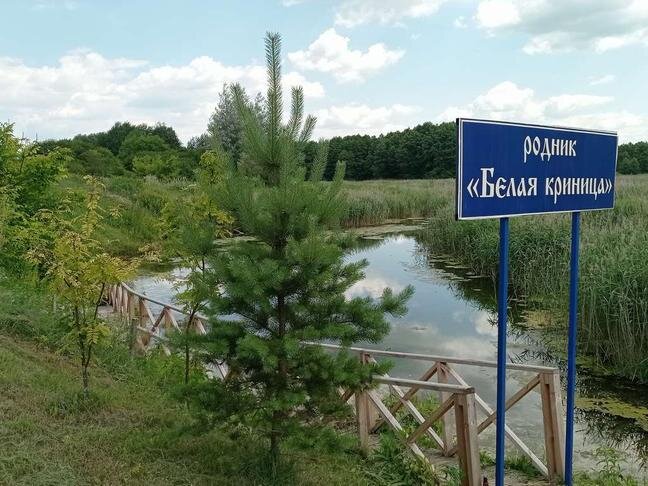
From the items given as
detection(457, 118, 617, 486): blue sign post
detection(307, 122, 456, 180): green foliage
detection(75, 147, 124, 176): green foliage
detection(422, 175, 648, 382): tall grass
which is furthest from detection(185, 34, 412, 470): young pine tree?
detection(307, 122, 456, 180): green foliage

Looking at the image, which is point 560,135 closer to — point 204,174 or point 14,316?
point 204,174

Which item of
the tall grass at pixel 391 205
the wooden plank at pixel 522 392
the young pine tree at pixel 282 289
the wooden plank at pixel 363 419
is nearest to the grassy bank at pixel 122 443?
the wooden plank at pixel 363 419

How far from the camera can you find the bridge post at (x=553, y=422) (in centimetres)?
509

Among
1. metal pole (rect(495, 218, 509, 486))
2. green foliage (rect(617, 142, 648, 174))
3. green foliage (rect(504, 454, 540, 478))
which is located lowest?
green foliage (rect(504, 454, 540, 478))

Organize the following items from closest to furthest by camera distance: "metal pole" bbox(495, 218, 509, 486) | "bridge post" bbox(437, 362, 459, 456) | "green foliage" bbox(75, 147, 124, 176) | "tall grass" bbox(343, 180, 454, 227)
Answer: "metal pole" bbox(495, 218, 509, 486) < "bridge post" bbox(437, 362, 459, 456) < "tall grass" bbox(343, 180, 454, 227) < "green foliage" bbox(75, 147, 124, 176)

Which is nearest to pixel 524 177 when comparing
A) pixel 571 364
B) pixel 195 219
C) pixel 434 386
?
pixel 571 364

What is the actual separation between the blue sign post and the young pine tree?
1031 millimetres

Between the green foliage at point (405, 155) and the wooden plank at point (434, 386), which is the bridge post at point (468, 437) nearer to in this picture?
the wooden plank at point (434, 386)

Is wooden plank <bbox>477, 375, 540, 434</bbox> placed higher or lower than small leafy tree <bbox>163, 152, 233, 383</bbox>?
lower

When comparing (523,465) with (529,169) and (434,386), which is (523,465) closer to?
(434,386)

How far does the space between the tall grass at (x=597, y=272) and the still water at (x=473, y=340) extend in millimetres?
556

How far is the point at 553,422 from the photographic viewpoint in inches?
202

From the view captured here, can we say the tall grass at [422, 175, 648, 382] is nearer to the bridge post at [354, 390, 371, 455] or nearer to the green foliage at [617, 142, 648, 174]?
the bridge post at [354, 390, 371, 455]

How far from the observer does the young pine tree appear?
405 cm
